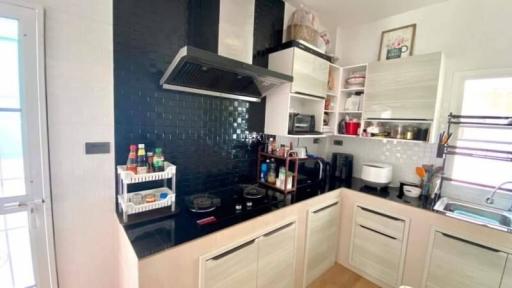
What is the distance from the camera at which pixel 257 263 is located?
1.38 m

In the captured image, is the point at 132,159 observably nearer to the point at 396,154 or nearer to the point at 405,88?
the point at 405,88

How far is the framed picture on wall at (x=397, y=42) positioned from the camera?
2117mm

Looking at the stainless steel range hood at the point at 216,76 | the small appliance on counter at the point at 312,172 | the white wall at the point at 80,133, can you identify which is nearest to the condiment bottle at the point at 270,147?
the small appliance on counter at the point at 312,172

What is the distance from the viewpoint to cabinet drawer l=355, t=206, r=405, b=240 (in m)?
1.80

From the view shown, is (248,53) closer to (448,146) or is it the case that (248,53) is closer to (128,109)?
(128,109)

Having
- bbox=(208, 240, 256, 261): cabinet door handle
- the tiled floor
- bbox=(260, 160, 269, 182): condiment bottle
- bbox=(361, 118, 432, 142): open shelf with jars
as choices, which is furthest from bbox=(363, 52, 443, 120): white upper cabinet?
bbox=(208, 240, 256, 261): cabinet door handle

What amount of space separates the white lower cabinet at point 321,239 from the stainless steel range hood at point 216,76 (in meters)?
1.11

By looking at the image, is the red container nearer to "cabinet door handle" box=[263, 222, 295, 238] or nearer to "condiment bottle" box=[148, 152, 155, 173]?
"cabinet door handle" box=[263, 222, 295, 238]

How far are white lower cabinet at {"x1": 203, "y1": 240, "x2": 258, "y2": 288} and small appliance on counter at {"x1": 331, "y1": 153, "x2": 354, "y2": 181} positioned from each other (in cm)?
150

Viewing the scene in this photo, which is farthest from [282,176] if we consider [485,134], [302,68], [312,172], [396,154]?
[485,134]

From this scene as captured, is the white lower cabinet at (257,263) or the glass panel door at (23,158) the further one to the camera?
the white lower cabinet at (257,263)

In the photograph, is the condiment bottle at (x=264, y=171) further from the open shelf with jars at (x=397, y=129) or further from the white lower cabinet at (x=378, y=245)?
the open shelf with jars at (x=397, y=129)

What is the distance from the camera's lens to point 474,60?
1803 millimetres

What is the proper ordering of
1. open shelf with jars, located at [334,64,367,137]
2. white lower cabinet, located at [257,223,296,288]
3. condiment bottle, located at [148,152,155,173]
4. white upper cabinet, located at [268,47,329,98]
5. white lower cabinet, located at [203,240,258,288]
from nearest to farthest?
white lower cabinet, located at [203,240,258,288], condiment bottle, located at [148,152,155,173], white lower cabinet, located at [257,223,296,288], white upper cabinet, located at [268,47,329,98], open shelf with jars, located at [334,64,367,137]
